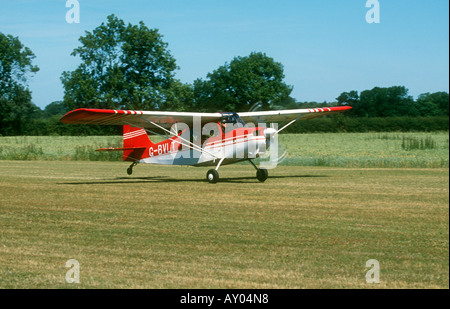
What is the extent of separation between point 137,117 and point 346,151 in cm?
2103

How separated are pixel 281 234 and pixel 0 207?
624cm

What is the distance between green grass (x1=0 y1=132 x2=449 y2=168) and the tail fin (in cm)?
474

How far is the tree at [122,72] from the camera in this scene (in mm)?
62812

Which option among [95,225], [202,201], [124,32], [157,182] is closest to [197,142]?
[157,182]

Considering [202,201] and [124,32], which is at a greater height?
[124,32]

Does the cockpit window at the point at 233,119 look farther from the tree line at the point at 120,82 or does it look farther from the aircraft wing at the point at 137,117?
the tree line at the point at 120,82

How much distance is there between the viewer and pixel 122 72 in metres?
65.9

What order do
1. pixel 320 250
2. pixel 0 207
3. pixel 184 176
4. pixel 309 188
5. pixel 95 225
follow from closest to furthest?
pixel 320 250, pixel 95 225, pixel 0 207, pixel 309 188, pixel 184 176

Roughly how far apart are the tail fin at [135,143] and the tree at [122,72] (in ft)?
134

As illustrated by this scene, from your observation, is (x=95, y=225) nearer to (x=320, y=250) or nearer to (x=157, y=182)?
(x=320, y=250)

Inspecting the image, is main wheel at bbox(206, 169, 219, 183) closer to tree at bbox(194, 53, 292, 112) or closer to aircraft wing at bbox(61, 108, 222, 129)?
aircraft wing at bbox(61, 108, 222, 129)

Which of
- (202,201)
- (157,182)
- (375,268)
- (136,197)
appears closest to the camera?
(375,268)

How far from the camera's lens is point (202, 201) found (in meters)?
12.7

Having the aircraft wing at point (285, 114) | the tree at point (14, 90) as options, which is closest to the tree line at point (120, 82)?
the tree at point (14, 90)
